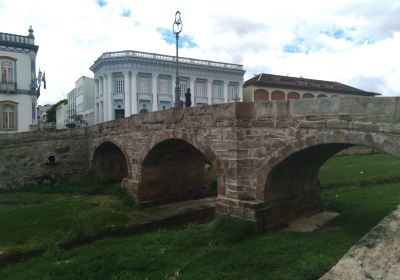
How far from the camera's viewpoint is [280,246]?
8.48 m

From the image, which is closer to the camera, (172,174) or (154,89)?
(172,174)

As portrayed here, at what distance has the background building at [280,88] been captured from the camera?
136ft

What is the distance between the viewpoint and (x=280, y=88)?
137ft

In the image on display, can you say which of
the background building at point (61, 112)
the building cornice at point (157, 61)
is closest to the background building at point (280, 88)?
the building cornice at point (157, 61)

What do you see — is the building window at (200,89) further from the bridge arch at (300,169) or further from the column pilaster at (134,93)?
the bridge arch at (300,169)

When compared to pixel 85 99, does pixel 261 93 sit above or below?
above

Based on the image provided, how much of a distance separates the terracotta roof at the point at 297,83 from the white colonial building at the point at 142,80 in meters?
3.77

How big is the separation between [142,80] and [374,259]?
36719 mm

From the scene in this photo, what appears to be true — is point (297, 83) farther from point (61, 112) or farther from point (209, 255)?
point (209, 255)

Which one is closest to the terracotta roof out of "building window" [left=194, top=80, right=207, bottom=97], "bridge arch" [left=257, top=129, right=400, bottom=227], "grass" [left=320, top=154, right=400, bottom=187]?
"building window" [left=194, top=80, right=207, bottom=97]

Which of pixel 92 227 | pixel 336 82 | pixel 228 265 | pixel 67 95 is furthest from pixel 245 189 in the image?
pixel 67 95

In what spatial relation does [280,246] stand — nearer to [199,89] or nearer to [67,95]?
[199,89]

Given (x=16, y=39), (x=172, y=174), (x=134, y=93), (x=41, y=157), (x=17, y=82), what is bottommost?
(x=172, y=174)

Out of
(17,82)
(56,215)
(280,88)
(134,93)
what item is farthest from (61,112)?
(56,215)
